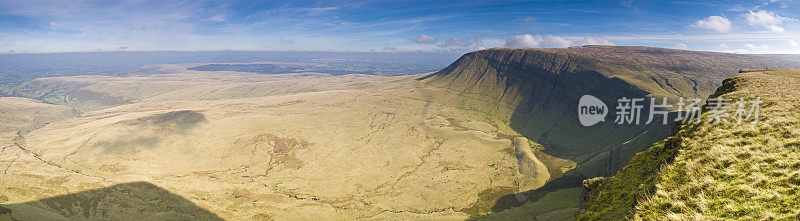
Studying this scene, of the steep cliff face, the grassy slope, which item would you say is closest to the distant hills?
the grassy slope

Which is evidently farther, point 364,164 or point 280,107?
point 280,107

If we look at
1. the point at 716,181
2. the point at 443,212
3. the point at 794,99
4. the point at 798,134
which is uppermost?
the point at 794,99

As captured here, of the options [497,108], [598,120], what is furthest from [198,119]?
[598,120]

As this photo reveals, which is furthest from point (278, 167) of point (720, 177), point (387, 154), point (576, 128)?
point (576, 128)

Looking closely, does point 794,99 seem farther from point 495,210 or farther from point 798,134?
point 495,210

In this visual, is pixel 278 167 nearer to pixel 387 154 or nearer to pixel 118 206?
pixel 118 206

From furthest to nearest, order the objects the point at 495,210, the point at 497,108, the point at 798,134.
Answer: the point at 497,108 < the point at 495,210 < the point at 798,134

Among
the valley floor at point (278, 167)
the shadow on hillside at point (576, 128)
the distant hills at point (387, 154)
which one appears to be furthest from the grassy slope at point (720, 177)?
the shadow on hillside at point (576, 128)
